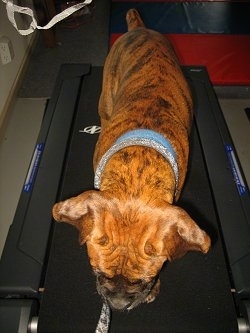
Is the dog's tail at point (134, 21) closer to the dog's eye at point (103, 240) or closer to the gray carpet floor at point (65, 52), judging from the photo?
the gray carpet floor at point (65, 52)

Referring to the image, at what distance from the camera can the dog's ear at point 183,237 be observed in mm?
1156

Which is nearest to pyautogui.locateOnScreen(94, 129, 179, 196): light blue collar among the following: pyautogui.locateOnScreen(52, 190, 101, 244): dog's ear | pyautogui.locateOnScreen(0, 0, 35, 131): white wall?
pyautogui.locateOnScreen(52, 190, 101, 244): dog's ear

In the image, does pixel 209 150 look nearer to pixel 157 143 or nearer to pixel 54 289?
pixel 157 143

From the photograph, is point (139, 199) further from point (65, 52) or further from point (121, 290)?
point (65, 52)

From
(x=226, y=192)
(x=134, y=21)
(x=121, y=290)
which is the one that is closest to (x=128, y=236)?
(x=121, y=290)

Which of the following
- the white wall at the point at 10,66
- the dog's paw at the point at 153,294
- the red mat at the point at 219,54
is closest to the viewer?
the dog's paw at the point at 153,294

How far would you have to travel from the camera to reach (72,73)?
2980 mm

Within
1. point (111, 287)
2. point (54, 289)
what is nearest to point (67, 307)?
point (54, 289)

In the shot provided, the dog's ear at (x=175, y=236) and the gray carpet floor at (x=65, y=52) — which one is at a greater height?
the gray carpet floor at (x=65, y=52)

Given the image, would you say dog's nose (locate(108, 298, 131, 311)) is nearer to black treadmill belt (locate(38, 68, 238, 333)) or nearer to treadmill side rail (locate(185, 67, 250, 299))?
black treadmill belt (locate(38, 68, 238, 333))

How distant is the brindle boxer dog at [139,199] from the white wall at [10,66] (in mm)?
1632

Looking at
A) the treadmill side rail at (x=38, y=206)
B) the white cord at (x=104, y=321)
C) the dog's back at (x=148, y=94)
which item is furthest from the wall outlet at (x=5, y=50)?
the white cord at (x=104, y=321)

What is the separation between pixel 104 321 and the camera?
4.80 ft

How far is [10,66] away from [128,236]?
8.87 ft
